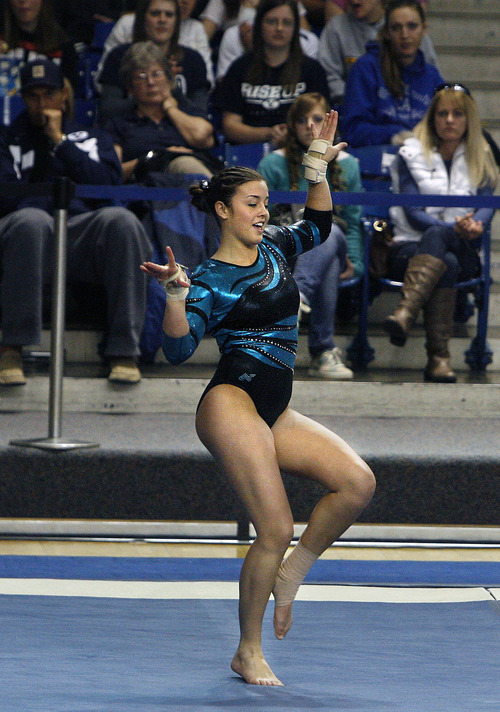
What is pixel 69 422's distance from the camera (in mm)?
5039

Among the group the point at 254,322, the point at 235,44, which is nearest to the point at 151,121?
the point at 235,44

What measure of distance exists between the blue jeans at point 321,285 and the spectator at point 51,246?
800mm

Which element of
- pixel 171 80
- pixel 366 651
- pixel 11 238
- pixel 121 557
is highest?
pixel 171 80

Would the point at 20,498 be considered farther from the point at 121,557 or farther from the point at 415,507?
the point at 415,507

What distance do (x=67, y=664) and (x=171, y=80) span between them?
400 cm

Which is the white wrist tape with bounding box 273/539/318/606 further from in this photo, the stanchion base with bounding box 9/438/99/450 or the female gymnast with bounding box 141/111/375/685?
the stanchion base with bounding box 9/438/99/450

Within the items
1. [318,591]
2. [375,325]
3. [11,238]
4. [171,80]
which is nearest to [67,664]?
[318,591]

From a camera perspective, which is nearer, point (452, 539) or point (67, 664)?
point (67, 664)

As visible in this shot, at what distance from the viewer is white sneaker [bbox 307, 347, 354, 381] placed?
546 centimetres

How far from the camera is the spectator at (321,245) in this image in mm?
5391

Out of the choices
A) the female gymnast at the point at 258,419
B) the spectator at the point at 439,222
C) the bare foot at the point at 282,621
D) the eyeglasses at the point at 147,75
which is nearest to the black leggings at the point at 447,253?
the spectator at the point at 439,222

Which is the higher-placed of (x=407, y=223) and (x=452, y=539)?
(x=407, y=223)

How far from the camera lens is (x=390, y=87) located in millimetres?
6637

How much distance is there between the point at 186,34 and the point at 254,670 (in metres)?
5.37
